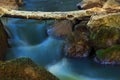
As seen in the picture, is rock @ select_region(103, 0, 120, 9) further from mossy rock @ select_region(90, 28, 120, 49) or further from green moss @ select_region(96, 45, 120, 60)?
green moss @ select_region(96, 45, 120, 60)

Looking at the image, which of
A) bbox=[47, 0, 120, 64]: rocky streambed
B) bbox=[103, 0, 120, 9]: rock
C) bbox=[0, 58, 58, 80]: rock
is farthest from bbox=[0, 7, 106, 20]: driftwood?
bbox=[0, 58, 58, 80]: rock

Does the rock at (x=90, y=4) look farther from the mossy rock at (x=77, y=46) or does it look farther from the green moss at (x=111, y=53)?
the green moss at (x=111, y=53)

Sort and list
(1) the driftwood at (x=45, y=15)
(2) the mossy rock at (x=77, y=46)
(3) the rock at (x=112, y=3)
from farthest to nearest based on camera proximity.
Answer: (3) the rock at (x=112, y=3) → (1) the driftwood at (x=45, y=15) → (2) the mossy rock at (x=77, y=46)

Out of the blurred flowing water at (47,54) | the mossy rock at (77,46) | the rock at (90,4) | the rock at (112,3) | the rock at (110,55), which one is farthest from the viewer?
the rock at (90,4)

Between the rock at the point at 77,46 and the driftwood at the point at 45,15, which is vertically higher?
the driftwood at the point at 45,15

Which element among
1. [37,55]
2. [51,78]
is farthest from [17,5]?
[51,78]

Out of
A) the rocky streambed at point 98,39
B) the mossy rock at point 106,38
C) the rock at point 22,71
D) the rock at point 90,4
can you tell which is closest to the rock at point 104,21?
the rocky streambed at point 98,39

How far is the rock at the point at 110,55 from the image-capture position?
42.4ft

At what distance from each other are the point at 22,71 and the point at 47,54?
690cm

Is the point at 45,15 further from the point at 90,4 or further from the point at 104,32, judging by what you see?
the point at 90,4

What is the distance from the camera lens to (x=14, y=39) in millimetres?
15781

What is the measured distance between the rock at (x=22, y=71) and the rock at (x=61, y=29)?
25.1ft

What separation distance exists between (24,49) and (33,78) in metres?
7.47

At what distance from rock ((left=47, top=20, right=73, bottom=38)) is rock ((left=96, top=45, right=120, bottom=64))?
262cm
